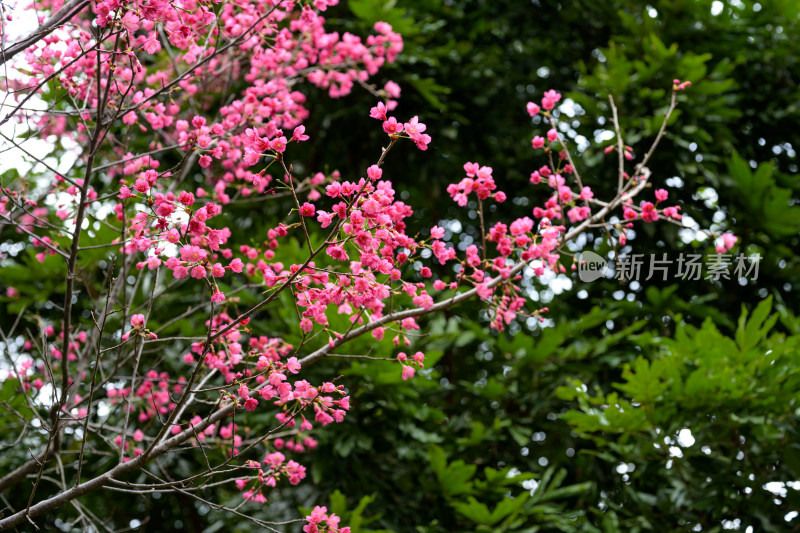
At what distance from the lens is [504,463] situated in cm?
324

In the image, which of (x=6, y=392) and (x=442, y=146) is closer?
(x=6, y=392)

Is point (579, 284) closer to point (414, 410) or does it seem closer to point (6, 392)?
point (414, 410)

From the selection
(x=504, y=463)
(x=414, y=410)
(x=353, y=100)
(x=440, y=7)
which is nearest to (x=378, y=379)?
(x=414, y=410)

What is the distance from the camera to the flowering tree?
4.78 feet

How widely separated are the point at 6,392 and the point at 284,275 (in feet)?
5.49

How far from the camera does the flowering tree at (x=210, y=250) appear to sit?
1458mm
